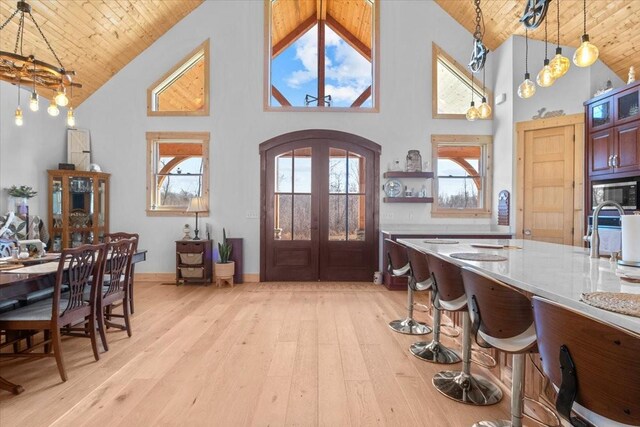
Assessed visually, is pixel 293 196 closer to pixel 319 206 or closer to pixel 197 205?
pixel 319 206

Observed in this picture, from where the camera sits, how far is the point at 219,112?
5723mm

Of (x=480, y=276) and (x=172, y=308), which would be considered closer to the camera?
(x=480, y=276)

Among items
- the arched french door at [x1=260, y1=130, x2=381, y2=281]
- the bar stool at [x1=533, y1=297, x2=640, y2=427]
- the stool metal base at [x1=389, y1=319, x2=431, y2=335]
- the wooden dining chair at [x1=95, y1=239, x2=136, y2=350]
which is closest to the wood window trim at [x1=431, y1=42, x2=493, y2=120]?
the arched french door at [x1=260, y1=130, x2=381, y2=281]

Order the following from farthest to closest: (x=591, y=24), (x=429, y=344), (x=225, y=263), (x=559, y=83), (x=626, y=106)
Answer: (x=225, y=263), (x=559, y=83), (x=591, y=24), (x=626, y=106), (x=429, y=344)

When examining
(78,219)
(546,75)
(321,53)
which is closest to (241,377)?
(546,75)

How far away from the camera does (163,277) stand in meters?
5.67

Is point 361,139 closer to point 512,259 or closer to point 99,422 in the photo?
point 512,259

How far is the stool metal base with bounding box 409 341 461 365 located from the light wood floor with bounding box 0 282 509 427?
0.10 m

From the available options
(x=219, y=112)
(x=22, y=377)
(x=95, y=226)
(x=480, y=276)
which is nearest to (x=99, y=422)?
(x=22, y=377)

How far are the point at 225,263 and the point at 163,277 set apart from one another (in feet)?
4.14

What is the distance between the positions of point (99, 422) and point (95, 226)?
13.6 feet

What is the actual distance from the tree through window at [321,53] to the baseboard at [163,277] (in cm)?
299

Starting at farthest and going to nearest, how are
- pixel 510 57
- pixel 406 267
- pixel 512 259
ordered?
1. pixel 510 57
2. pixel 406 267
3. pixel 512 259

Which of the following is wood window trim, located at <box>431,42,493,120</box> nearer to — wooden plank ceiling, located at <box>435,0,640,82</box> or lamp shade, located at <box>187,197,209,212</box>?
wooden plank ceiling, located at <box>435,0,640,82</box>
